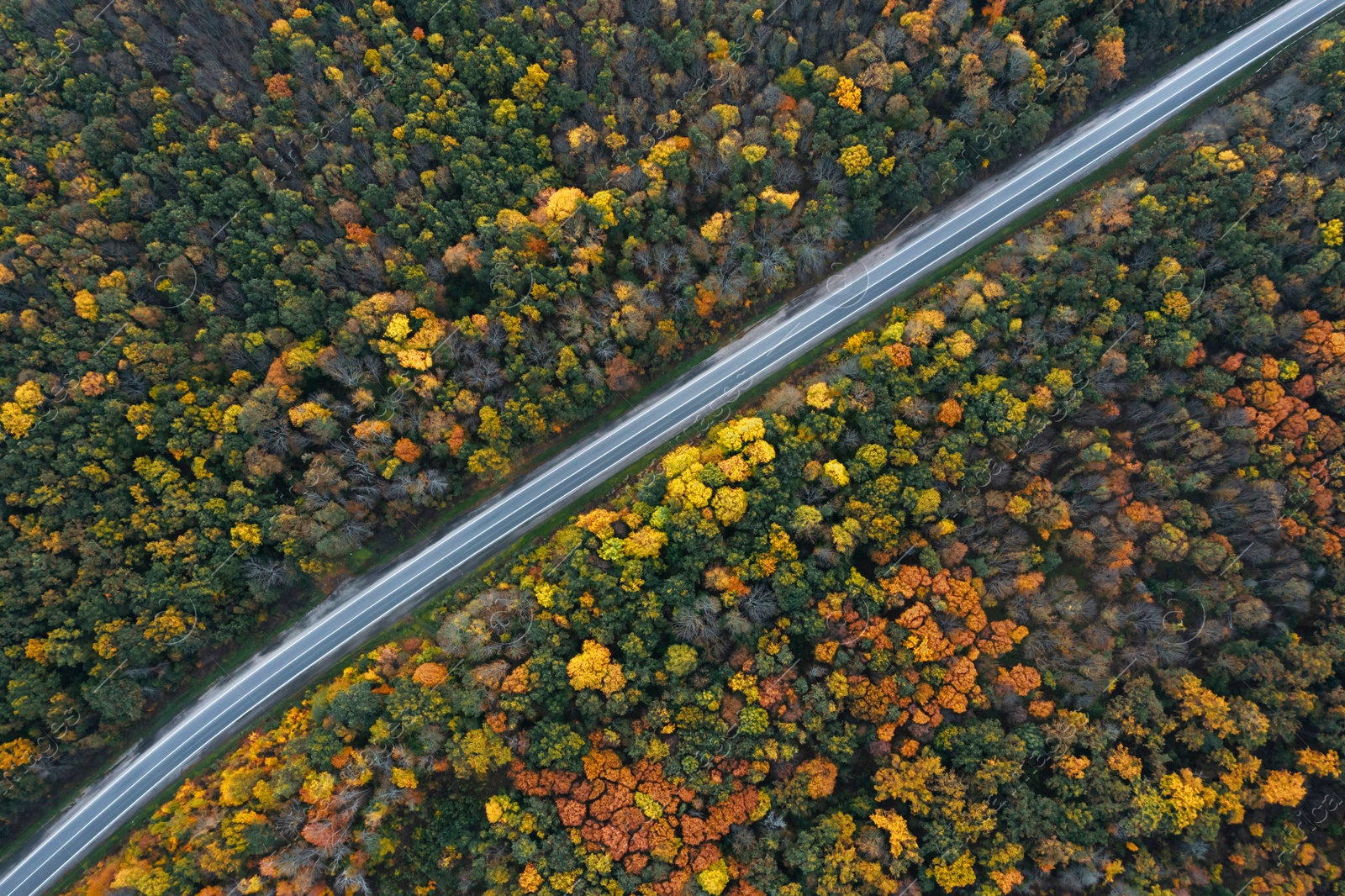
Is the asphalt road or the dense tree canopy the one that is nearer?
the dense tree canopy

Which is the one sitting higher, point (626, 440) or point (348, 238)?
point (348, 238)

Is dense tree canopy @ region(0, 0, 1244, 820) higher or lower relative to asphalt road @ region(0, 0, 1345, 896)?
higher

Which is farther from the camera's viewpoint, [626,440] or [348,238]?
[626,440]

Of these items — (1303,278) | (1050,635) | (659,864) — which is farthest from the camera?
(1303,278)

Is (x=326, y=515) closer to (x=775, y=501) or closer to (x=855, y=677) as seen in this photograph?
(x=775, y=501)

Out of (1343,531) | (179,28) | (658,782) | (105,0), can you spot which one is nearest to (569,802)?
(658,782)

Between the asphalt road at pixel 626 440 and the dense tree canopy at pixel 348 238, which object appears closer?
the dense tree canopy at pixel 348 238

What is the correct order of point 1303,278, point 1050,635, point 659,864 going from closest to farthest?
1. point 659,864
2. point 1050,635
3. point 1303,278

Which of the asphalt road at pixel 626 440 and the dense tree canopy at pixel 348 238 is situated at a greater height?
the dense tree canopy at pixel 348 238
